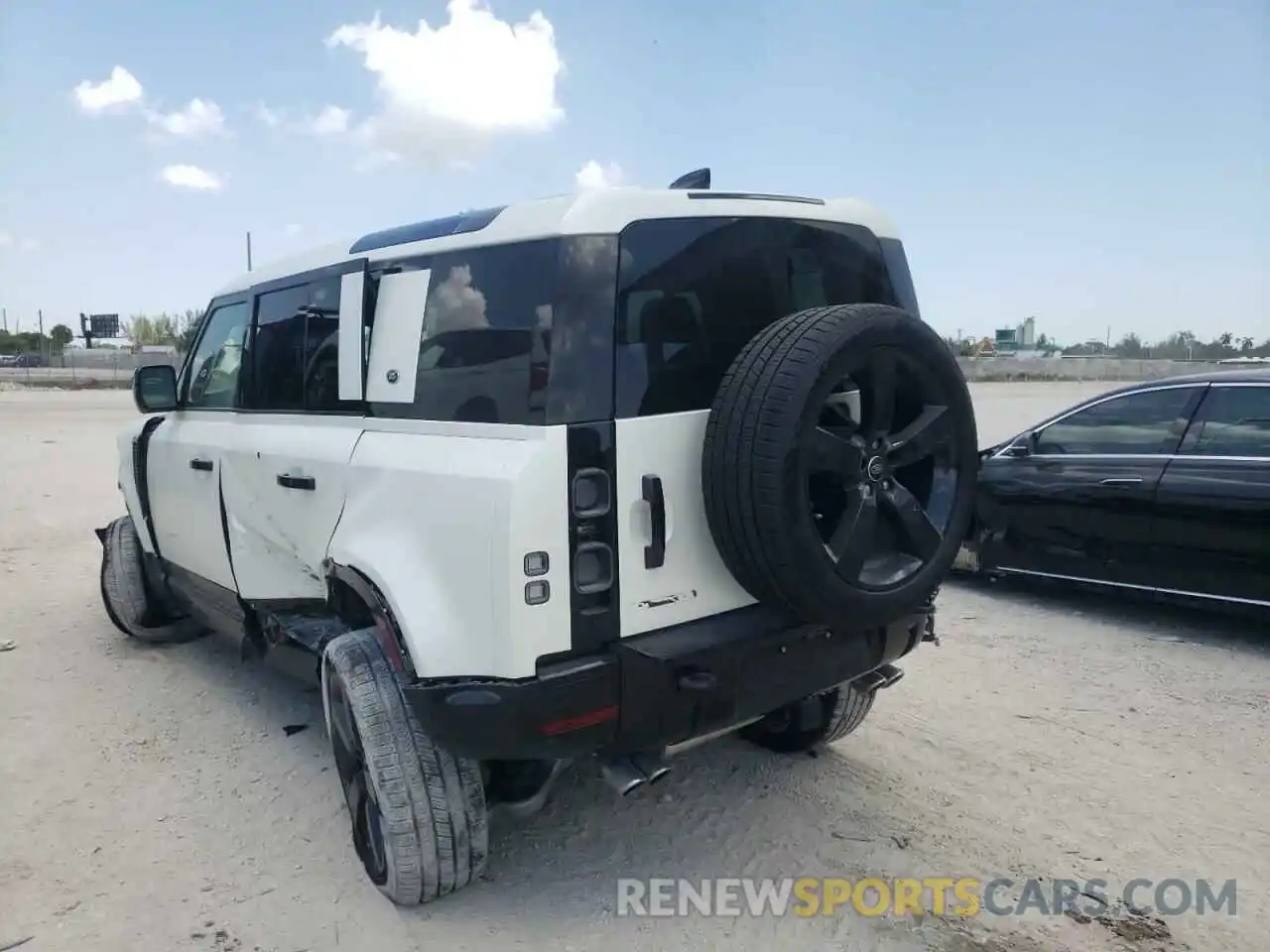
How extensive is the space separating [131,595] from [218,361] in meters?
1.79

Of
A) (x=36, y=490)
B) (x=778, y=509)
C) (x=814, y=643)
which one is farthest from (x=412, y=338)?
(x=36, y=490)

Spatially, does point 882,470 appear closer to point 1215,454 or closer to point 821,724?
point 821,724

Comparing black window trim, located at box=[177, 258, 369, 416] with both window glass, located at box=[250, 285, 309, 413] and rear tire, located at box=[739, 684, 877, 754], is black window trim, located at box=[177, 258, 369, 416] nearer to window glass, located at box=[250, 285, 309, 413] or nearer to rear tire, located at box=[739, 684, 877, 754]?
window glass, located at box=[250, 285, 309, 413]

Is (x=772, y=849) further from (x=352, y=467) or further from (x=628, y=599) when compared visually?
(x=352, y=467)

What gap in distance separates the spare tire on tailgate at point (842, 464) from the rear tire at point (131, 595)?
406 cm

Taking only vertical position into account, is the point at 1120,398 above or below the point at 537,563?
above

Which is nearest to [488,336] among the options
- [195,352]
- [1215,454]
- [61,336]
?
[195,352]

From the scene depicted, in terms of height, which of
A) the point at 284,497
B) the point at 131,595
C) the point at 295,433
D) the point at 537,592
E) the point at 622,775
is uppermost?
the point at 295,433

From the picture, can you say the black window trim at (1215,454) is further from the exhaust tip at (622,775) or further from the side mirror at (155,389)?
the side mirror at (155,389)

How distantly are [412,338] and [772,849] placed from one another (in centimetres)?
207

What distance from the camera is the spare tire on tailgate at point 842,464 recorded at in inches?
97.4

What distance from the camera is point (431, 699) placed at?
249 centimetres

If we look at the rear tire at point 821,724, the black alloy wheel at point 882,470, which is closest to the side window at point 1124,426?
the rear tire at point 821,724

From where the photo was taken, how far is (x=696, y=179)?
3127mm
